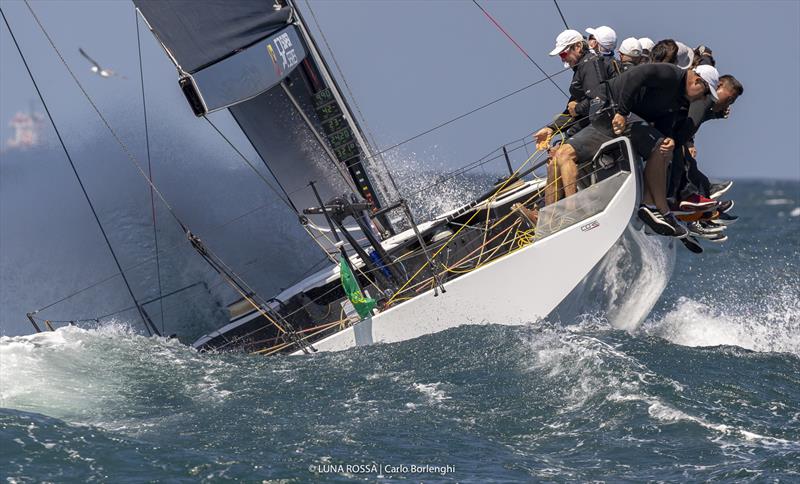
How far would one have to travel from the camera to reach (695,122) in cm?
925

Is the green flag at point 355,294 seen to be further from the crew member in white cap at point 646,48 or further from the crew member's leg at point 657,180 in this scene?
the crew member in white cap at point 646,48

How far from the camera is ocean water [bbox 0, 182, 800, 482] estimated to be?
686cm

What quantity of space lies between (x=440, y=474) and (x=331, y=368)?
253 cm

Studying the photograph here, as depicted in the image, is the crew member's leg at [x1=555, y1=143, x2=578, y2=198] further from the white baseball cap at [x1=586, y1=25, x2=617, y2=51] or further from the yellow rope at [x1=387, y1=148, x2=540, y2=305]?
the white baseball cap at [x1=586, y1=25, x2=617, y2=51]

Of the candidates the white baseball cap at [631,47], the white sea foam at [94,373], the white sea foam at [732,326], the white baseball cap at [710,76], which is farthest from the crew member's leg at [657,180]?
the white sea foam at [94,373]

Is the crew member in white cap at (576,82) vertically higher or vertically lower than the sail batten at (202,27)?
lower

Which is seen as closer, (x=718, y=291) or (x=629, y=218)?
(x=629, y=218)

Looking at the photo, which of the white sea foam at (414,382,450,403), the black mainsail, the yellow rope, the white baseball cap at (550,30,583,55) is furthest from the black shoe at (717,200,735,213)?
the white sea foam at (414,382,450,403)

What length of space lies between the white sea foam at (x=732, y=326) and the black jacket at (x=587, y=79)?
1932 mm

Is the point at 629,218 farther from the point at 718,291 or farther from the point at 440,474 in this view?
the point at 718,291

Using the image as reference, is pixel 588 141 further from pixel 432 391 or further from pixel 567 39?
pixel 432 391

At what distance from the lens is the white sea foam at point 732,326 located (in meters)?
9.97

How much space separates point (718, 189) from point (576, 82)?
1601 millimetres

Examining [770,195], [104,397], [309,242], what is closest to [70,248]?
[309,242]
